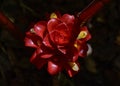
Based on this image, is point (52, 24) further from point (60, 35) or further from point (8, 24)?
point (8, 24)

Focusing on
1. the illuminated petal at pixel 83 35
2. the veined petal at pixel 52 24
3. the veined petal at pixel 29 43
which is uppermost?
the veined petal at pixel 52 24

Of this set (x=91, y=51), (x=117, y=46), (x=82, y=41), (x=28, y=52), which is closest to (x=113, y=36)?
(x=117, y=46)

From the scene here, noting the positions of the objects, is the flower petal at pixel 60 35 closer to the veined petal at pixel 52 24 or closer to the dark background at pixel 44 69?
the veined petal at pixel 52 24

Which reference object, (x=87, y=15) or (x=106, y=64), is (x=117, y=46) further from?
(x=87, y=15)

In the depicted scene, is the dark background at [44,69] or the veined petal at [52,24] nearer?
the veined petal at [52,24]

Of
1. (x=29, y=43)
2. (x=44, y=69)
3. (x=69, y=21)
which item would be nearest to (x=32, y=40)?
(x=29, y=43)

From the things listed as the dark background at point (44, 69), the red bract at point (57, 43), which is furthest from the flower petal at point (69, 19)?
the dark background at point (44, 69)

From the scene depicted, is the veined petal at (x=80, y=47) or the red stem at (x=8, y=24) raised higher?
the red stem at (x=8, y=24)
